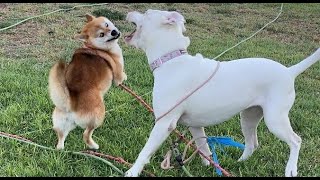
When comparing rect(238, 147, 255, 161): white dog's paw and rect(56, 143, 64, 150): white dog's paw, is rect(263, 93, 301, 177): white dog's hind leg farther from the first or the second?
rect(56, 143, 64, 150): white dog's paw

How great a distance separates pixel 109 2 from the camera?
10.8 meters

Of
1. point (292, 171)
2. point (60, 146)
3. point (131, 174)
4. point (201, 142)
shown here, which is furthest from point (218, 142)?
point (60, 146)

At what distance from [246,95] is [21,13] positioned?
23.3 feet

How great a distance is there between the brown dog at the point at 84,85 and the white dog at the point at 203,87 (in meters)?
0.53

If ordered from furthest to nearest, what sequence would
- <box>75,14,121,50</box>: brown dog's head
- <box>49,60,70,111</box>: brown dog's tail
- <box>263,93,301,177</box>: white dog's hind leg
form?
<box>75,14,121,50</box>: brown dog's head, <box>49,60,70,111</box>: brown dog's tail, <box>263,93,301,177</box>: white dog's hind leg

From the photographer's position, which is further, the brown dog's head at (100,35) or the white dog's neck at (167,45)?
the brown dog's head at (100,35)

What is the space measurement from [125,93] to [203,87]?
201cm

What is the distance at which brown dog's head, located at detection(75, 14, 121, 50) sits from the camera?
→ 3883 millimetres

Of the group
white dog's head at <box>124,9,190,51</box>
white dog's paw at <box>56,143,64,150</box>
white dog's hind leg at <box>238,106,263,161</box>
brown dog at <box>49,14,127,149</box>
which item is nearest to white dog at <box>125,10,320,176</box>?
white dog's head at <box>124,9,190,51</box>

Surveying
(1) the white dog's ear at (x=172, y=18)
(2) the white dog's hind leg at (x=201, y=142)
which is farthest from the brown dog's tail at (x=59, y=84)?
(2) the white dog's hind leg at (x=201, y=142)

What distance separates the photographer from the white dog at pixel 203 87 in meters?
3.17

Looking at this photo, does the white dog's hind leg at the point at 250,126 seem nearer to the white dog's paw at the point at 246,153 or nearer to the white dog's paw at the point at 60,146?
the white dog's paw at the point at 246,153

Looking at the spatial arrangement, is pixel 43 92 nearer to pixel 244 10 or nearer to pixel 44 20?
pixel 44 20

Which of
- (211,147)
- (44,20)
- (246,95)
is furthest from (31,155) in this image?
(44,20)
